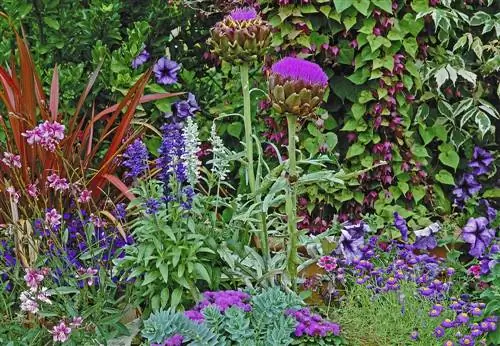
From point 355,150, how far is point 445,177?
450 mm

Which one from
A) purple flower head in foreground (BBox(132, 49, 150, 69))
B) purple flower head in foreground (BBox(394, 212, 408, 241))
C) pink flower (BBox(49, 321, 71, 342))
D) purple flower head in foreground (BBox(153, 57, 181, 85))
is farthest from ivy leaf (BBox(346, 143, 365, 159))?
pink flower (BBox(49, 321, 71, 342))

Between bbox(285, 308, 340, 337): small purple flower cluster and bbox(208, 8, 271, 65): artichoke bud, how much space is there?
0.82 metres

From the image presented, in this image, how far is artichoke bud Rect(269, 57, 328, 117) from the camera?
228 cm

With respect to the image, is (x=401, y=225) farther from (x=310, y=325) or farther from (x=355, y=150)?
(x=310, y=325)

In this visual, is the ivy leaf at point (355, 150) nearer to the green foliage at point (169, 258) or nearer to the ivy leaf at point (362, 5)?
the ivy leaf at point (362, 5)

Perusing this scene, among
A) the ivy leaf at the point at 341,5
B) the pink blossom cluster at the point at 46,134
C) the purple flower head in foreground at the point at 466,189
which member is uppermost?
the ivy leaf at the point at 341,5

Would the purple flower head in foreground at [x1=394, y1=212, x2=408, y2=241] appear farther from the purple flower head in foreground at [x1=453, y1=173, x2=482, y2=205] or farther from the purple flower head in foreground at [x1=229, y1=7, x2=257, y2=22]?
the purple flower head in foreground at [x1=229, y1=7, x2=257, y2=22]

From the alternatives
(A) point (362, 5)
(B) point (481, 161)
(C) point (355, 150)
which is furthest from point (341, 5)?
(B) point (481, 161)

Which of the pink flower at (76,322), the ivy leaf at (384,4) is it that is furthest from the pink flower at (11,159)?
the ivy leaf at (384,4)

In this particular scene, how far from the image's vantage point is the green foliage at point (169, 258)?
2381 millimetres

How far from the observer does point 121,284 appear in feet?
8.80

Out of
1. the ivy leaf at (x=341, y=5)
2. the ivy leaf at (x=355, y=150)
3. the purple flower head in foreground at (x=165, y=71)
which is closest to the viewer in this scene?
the ivy leaf at (x=341, y=5)

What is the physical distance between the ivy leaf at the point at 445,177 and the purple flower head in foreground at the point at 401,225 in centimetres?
45

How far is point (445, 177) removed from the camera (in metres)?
3.48
